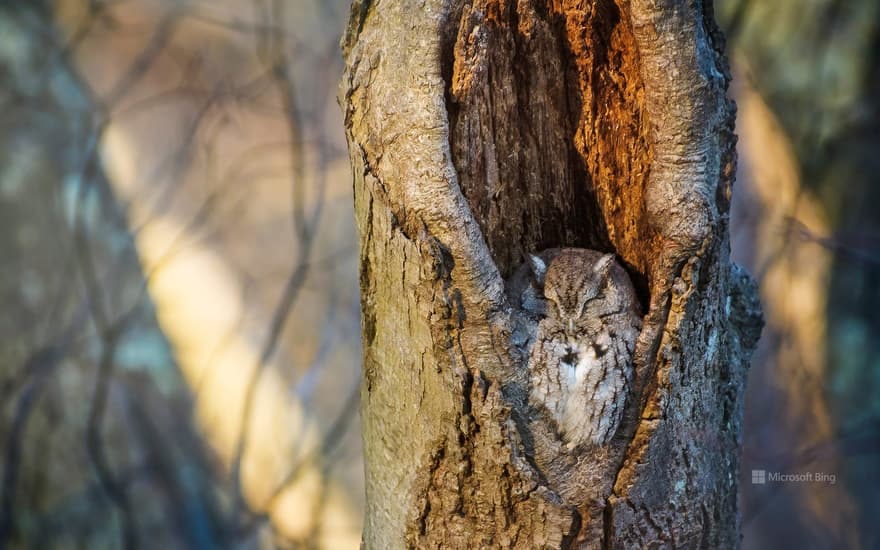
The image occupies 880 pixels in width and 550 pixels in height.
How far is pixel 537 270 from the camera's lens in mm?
966

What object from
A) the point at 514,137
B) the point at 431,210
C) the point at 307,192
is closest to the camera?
the point at 431,210

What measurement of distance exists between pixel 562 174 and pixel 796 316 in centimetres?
153

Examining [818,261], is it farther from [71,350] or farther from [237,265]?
[71,350]

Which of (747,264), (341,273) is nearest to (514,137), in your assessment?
(341,273)

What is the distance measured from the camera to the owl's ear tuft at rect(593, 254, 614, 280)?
94cm

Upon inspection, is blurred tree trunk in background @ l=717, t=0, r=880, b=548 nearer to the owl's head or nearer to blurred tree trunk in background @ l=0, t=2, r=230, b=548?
the owl's head

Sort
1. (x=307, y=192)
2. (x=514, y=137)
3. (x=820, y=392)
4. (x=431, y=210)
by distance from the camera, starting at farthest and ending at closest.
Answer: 1. (x=820, y=392)
2. (x=307, y=192)
3. (x=514, y=137)
4. (x=431, y=210)

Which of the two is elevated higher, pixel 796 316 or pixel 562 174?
pixel 796 316

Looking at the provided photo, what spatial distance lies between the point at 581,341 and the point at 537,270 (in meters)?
0.12

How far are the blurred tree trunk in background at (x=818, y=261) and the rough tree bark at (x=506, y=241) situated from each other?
1.36 metres

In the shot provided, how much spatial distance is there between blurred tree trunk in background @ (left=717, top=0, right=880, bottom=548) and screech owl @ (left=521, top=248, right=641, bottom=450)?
138 centimetres

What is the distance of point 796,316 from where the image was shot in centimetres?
216

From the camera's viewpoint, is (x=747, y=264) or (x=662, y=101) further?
(x=747, y=264)

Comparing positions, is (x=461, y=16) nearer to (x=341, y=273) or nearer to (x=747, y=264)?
(x=341, y=273)
